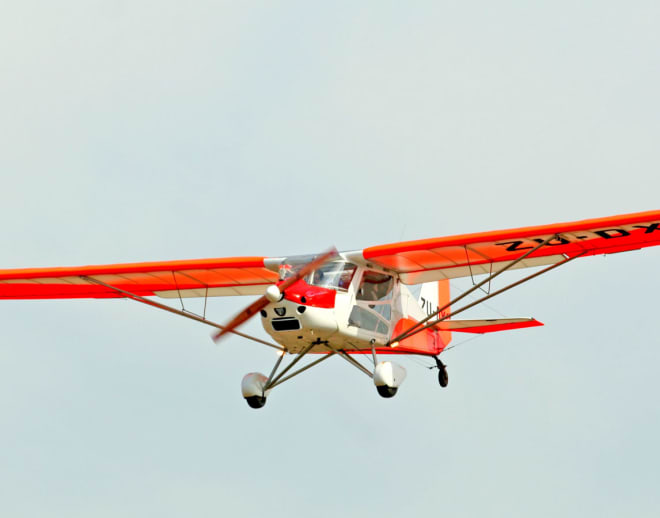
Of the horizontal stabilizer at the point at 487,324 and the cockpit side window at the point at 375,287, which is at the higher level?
the cockpit side window at the point at 375,287

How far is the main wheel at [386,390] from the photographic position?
21.1 meters

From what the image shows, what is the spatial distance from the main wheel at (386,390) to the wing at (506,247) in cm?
224

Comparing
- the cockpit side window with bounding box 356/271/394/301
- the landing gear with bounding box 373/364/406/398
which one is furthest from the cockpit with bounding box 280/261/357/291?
the landing gear with bounding box 373/364/406/398

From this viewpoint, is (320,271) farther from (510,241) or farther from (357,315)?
(510,241)

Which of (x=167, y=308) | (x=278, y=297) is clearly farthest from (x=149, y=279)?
(x=278, y=297)

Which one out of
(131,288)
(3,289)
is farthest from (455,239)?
(3,289)

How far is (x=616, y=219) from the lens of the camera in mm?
20484

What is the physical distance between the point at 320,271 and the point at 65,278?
619cm

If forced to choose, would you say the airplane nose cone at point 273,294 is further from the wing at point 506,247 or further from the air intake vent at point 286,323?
the wing at point 506,247

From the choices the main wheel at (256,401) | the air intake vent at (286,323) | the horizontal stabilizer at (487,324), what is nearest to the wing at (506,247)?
the horizontal stabilizer at (487,324)

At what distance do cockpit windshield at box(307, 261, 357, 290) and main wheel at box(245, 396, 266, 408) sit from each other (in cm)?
259

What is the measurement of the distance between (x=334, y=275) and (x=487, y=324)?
15.1 feet

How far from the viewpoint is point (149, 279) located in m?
25.4

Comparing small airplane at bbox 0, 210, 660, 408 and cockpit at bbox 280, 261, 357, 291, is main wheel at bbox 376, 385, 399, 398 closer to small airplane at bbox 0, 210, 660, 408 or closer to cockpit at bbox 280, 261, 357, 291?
small airplane at bbox 0, 210, 660, 408
